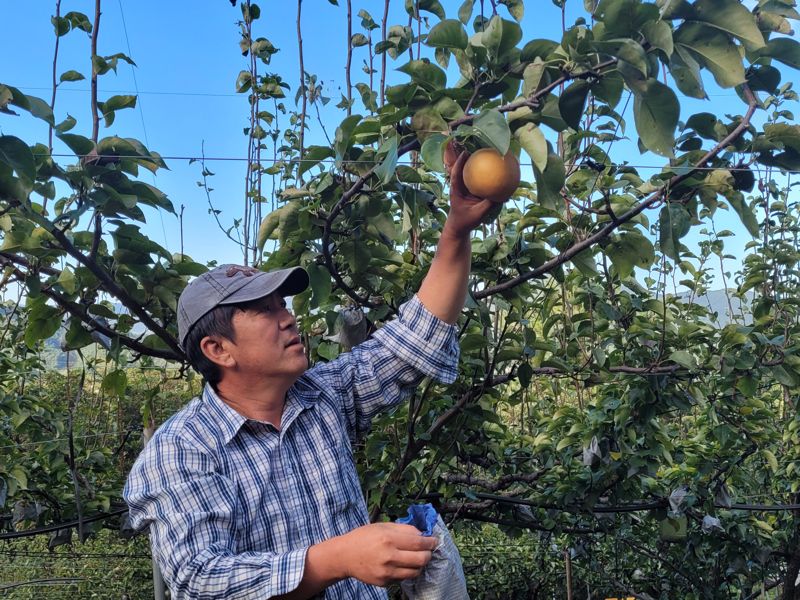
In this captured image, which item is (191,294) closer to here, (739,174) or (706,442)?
(739,174)

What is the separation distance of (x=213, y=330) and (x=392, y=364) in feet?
0.99

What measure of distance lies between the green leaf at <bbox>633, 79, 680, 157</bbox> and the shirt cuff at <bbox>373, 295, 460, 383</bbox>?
1.52ft

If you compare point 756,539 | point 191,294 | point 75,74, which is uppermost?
point 75,74

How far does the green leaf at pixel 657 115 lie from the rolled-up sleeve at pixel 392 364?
1.52 ft

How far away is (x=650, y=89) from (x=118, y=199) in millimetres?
843

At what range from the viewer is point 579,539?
3066 millimetres

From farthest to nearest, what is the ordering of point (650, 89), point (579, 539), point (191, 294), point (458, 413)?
point (579, 539)
point (458, 413)
point (191, 294)
point (650, 89)

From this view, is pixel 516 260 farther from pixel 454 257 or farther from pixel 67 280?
pixel 67 280

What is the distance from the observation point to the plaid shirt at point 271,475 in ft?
3.27

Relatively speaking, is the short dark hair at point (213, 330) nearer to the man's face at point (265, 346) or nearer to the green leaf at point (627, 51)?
the man's face at point (265, 346)

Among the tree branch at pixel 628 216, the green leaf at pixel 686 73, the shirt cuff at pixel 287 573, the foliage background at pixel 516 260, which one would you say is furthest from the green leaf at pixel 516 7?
the shirt cuff at pixel 287 573

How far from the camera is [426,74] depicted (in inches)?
43.3

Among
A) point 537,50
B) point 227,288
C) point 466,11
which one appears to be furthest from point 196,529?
point 466,11

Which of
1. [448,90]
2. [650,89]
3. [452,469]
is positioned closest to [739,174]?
[650,89]
